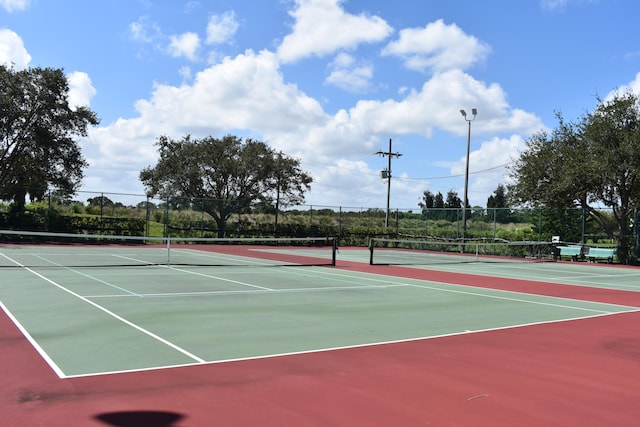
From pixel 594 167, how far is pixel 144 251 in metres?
22.1


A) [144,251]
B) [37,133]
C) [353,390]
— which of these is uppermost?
[37,133]

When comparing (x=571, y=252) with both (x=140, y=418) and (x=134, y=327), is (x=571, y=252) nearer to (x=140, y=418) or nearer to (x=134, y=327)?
(x=134, y=327)

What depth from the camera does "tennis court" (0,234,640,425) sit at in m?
5.84

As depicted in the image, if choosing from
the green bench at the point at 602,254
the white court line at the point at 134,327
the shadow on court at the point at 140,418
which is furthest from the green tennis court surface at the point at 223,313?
the green bench at the point at 602,254

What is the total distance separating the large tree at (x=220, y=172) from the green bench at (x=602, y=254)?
868 inches

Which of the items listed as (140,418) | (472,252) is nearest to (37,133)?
(472,252)

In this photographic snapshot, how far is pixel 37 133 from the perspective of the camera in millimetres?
32156

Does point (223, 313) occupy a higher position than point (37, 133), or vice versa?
point (37, 133)

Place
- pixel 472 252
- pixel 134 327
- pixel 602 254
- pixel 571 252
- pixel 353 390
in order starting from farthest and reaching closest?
1. pixel 472 252
2. pixel 571 252
3. pixel 602 254
4. pixel 134 327
5. pixel 353 390

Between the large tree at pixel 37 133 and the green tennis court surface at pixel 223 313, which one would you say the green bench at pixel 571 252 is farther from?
the large tree at pixel 37 133

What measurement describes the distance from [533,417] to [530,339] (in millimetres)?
3436

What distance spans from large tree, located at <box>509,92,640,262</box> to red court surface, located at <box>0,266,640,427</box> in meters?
22.8

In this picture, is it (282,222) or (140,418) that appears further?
(282,222)

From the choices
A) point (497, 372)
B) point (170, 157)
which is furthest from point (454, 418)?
point (170, 157)
